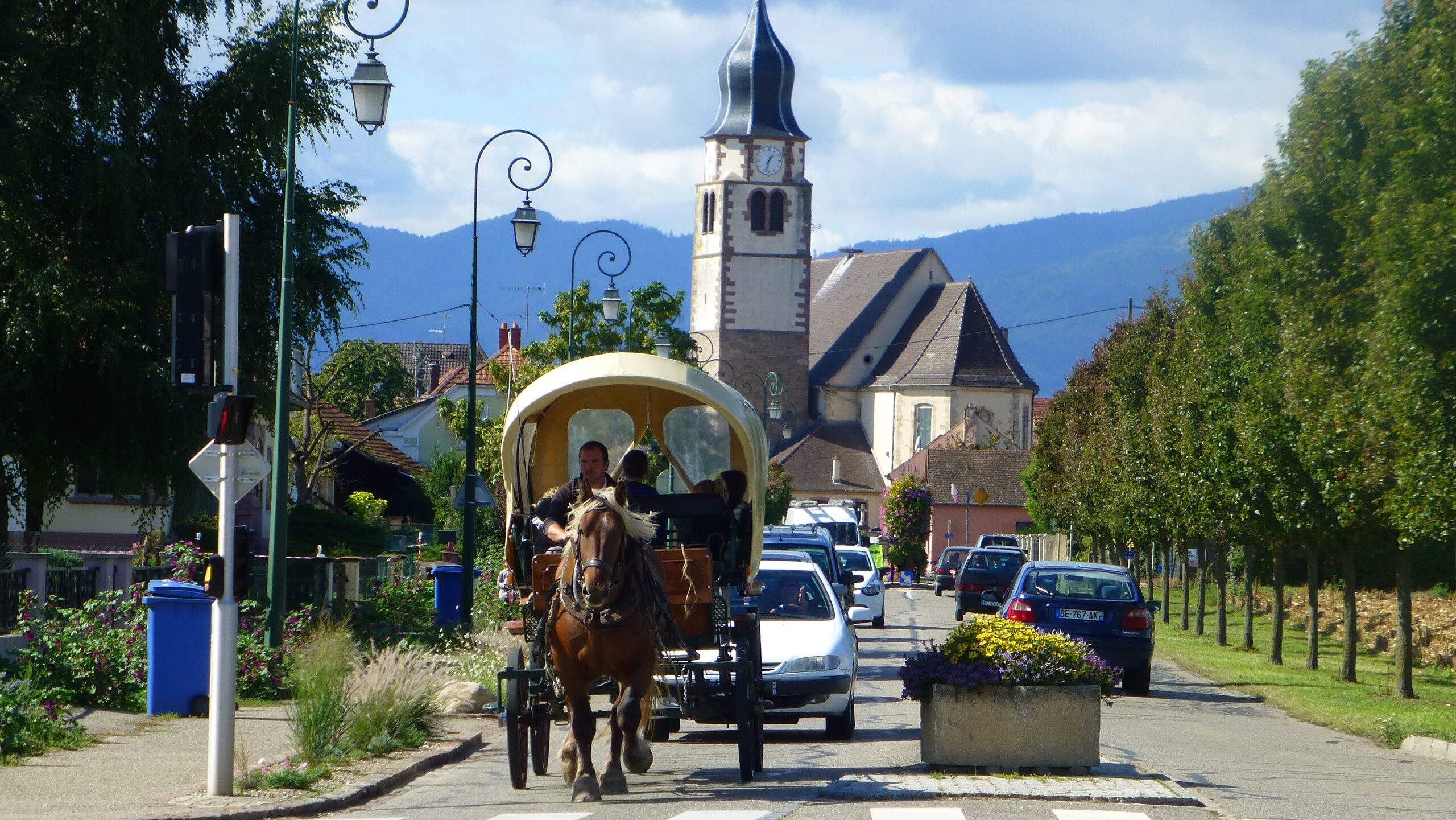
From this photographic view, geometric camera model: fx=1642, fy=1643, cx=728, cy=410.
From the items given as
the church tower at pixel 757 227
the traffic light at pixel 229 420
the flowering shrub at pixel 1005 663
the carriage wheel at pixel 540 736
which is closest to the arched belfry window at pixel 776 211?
the church tower at pixel 757 227

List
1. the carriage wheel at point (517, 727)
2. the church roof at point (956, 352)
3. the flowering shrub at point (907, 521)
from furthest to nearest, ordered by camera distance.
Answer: the church roof at point (956, 352), the flowering shrub at point (907, 521), the carriage wheel at point (517, 727)

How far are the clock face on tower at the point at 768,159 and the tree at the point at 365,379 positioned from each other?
79.2 ft

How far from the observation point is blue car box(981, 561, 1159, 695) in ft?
66.2

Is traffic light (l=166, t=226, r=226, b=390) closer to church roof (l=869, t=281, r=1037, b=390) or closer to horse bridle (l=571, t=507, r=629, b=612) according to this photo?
horse bridle (l=571, t=507, r=629, b=612)

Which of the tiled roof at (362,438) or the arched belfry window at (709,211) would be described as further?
the arched belfry window at (709,211)

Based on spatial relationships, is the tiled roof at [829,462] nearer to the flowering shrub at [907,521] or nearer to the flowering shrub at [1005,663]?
the flowering shrub at [907,521]

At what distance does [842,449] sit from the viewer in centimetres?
10325

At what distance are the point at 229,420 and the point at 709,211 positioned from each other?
291ft

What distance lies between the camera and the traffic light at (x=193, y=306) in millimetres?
10656

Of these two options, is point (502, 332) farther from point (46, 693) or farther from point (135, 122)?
point (46, 693)

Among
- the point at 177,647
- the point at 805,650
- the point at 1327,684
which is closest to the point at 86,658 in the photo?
the point at 177,647

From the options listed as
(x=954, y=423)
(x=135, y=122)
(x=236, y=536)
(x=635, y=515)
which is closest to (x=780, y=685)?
(x=635, y=515)

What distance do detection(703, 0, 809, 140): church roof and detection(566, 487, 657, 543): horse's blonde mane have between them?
85.8 meters

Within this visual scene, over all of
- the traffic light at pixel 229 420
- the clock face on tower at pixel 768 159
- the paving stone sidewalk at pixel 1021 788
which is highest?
the clock face on tower at pixel 768 159
